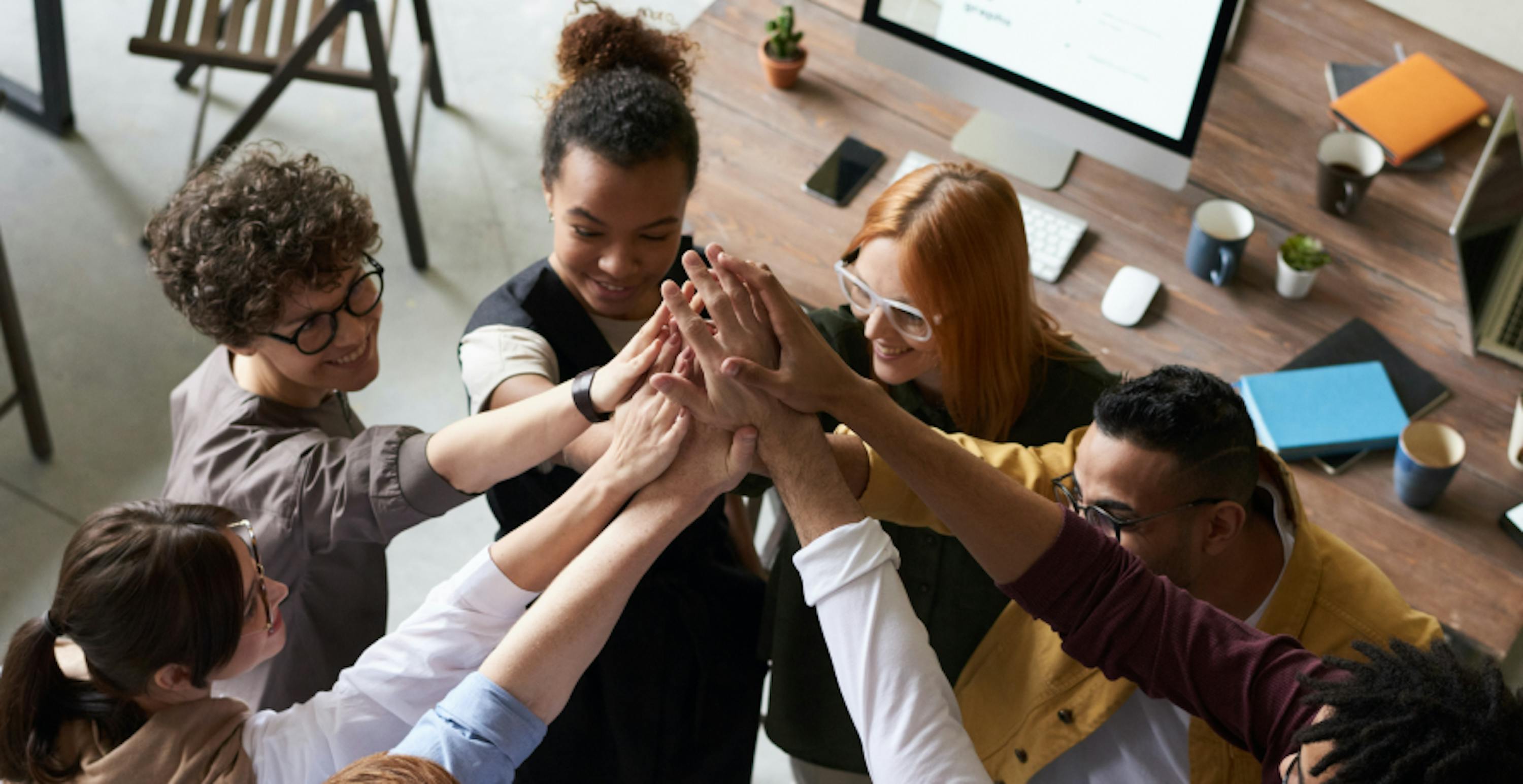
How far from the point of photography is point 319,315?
1.75m

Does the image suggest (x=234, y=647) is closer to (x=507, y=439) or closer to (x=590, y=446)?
(x=507, y=439)

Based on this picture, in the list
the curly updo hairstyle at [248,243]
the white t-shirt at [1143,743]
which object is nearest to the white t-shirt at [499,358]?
the curly updo hairstyle at [248,243]

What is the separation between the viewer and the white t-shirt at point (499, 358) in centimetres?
175

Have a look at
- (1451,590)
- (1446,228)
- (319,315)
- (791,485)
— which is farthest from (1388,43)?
(319,315)

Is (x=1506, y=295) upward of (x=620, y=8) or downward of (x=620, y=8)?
upward

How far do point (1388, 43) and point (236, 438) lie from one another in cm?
250

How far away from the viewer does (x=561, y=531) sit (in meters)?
1.56

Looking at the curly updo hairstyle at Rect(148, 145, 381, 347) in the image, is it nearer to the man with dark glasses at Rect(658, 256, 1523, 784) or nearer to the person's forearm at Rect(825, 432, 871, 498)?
the man with dark glasses at Rect(658, 256, 1523, 784)

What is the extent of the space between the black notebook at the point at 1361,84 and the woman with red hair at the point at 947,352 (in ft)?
3.68

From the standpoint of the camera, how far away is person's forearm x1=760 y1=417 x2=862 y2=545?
1.41 meters

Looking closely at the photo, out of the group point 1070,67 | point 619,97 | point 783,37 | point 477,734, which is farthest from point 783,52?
point 477,734

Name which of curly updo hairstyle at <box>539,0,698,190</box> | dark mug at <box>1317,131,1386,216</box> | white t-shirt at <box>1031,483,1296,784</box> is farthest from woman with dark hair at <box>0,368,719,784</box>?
dark mug at <box>1317,131,1386,216</box>

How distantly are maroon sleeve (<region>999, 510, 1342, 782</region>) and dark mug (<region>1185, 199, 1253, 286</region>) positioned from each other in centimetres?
108

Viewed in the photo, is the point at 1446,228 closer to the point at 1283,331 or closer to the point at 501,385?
the point at 1283,331
